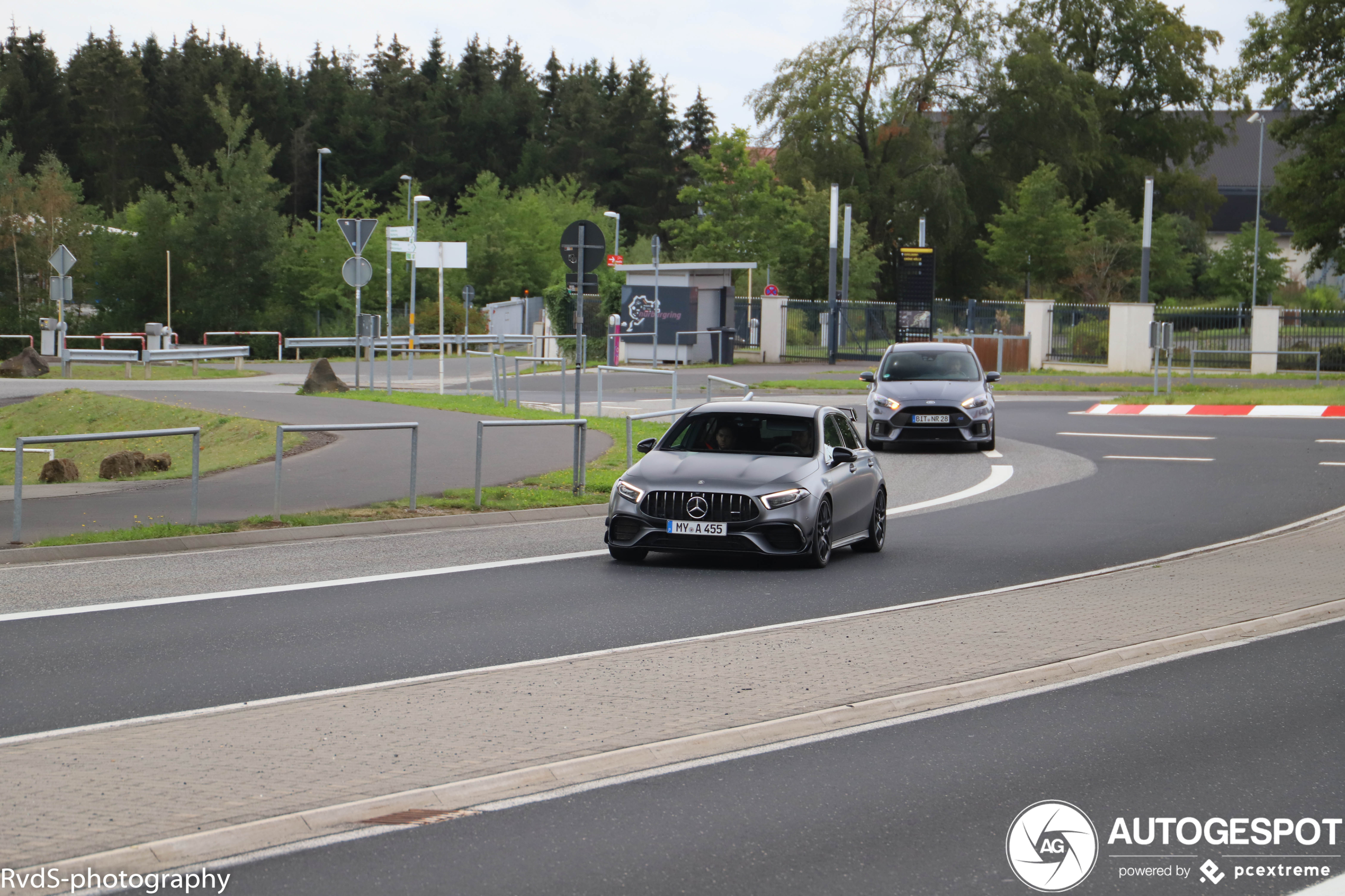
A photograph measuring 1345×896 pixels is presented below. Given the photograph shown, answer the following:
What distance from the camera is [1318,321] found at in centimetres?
4628

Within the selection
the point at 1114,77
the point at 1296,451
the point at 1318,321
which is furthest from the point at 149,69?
the point at 1296,451

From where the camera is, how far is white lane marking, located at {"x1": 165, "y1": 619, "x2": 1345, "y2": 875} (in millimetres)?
5145

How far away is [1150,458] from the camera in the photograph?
2255cm

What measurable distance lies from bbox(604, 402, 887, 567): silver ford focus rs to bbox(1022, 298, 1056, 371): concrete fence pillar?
1432 inches

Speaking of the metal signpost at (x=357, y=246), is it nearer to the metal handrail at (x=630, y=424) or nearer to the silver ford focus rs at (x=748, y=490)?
the metal handrail at (x=630, y=424)

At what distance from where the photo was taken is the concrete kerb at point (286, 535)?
1211 cm

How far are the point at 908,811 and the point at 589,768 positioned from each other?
1325mm

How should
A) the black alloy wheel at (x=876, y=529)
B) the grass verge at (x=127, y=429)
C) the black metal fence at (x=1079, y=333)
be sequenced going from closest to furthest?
the black alloy wheel at (x=876, y=529), the grass verge at (x=127, y=429), the black metal fence at (x=1079, y=333)

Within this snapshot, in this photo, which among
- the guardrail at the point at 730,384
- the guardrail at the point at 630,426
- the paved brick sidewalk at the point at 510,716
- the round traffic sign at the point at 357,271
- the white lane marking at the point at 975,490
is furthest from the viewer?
the round traffic sign at the point at 357,271

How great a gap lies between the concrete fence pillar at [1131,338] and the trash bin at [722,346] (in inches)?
472

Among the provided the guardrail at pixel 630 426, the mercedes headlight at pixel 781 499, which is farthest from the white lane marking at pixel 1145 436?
the mercedes headlight at pixel 781 499

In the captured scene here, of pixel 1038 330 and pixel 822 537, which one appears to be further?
pixel 1038 330

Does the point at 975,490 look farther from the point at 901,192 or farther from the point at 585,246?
the point at 901,192

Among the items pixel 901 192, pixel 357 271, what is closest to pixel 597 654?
pixel 357 271
